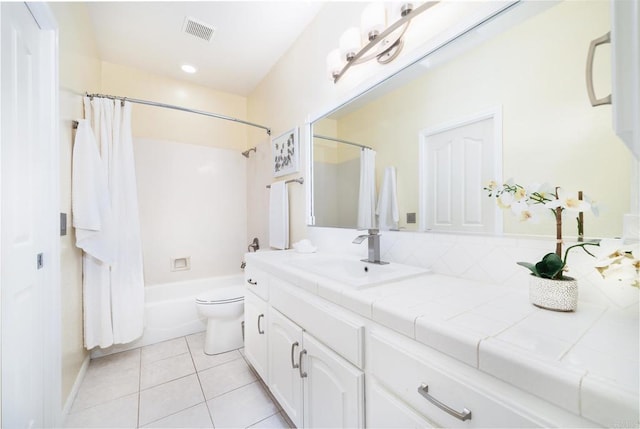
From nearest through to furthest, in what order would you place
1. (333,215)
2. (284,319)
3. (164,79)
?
1. (284,319)
2. (333,215)
3. (164,79)

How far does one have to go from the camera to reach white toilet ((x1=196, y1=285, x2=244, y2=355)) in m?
1.88

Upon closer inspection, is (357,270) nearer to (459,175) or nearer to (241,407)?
(459,175)

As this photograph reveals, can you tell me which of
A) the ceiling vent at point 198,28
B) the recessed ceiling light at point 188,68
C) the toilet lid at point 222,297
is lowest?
the toilet lid at point 222,297

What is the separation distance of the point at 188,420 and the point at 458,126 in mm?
1947

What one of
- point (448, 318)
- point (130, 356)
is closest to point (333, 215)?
point (448, 318)

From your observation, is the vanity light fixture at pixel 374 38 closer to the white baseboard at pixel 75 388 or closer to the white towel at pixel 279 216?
the white towel at pixel 279 216

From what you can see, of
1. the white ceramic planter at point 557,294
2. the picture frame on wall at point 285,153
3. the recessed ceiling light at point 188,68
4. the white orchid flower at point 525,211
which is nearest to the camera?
the white ceramic planter at point 557,294

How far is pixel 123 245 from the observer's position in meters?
1.85

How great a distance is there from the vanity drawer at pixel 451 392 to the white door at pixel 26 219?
123 centimetres

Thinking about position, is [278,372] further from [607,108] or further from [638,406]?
[607,108]

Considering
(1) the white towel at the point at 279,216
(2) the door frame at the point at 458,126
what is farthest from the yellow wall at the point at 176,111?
(2) the door frame at the point at 458,126

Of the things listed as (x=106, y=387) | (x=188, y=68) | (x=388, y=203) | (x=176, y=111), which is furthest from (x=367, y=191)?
(x=176, y=111)

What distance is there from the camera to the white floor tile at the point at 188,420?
125 centimetres

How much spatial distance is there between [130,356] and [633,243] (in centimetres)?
281
